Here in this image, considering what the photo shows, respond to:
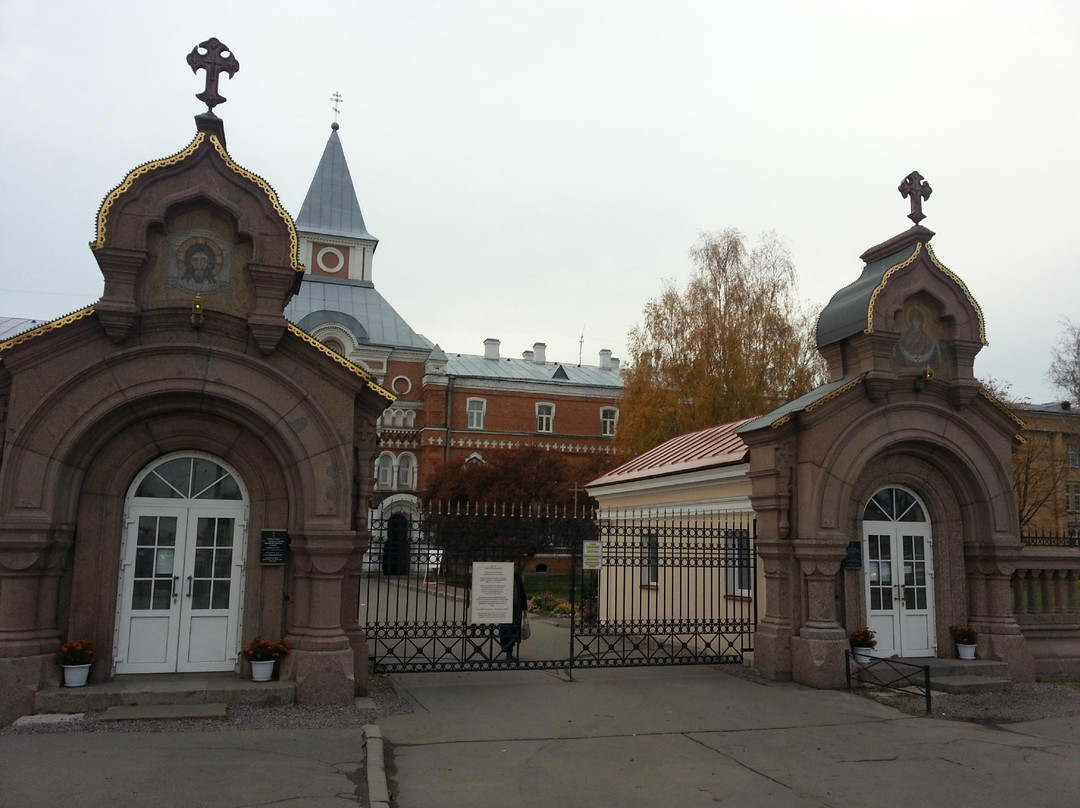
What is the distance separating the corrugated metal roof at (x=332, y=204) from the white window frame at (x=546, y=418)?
15016 mm

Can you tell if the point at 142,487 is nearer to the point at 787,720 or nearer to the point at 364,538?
the point at 364,538

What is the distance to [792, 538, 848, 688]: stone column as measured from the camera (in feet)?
37.8

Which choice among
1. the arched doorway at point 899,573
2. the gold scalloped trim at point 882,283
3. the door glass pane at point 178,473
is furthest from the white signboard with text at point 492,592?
the gold scalloped trim at point 882,283

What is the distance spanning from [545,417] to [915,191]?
3899 cm

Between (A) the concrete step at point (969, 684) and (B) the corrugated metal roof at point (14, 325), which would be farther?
(B) the corrugated metal roof at point (14, 325)

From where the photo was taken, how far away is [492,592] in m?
12.0

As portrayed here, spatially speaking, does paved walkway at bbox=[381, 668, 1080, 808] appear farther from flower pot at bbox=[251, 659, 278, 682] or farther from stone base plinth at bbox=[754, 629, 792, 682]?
flower pot at bbox=[251, 659, 278, 682]

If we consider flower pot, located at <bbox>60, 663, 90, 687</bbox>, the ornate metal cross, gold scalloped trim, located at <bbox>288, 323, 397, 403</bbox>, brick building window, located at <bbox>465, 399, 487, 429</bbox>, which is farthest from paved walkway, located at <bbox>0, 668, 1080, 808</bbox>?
brick building window, located at <bbox>465, 399, 487, 429</bbox>

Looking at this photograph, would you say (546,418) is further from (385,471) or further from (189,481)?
(189,481)

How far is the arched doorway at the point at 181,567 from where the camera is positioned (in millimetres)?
10094

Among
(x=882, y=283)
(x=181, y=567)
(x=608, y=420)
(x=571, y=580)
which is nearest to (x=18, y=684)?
(x=181, y=567)

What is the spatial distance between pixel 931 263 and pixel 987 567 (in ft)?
15.3

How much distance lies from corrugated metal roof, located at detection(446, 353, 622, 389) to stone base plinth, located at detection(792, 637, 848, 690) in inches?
1567

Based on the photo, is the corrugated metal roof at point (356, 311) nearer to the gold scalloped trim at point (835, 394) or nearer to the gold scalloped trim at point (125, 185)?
the gold scalloped trim at point (125, 185)
